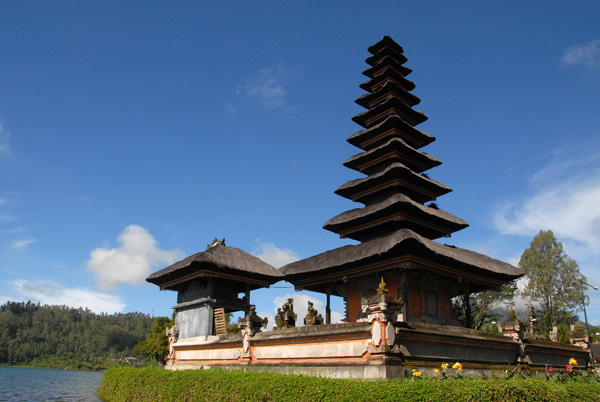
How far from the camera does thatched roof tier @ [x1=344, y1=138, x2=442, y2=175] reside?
80.8 feet

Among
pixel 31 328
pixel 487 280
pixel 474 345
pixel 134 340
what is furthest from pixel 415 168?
pixel 31 328

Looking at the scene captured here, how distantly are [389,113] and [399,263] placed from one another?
1071cm

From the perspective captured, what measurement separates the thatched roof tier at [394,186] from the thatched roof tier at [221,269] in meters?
6.17

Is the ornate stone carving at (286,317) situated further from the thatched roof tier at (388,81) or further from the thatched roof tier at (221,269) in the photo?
the thatched roof tier at (388,81)

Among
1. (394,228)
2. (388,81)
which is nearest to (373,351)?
(394,228)

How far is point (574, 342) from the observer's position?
2423 centimetres

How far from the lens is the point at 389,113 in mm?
26578

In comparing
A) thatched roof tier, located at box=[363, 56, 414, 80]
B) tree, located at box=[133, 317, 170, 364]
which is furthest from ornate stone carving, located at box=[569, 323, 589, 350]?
tree, located at box=[133, 317, 170, 364]

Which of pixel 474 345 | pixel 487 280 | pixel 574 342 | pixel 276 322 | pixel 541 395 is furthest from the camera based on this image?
pixel 574 342

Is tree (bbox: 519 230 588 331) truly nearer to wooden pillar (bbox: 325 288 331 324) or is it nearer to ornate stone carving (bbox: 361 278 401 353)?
wooden pillar (bbox: 325 288 331 324)

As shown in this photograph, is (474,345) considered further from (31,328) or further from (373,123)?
(31,328)

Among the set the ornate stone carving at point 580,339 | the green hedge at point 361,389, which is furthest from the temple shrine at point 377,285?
the green hedge at point 361,389

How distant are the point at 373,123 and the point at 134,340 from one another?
465 ft

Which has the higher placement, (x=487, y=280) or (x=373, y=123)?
(x=373, y=123)
